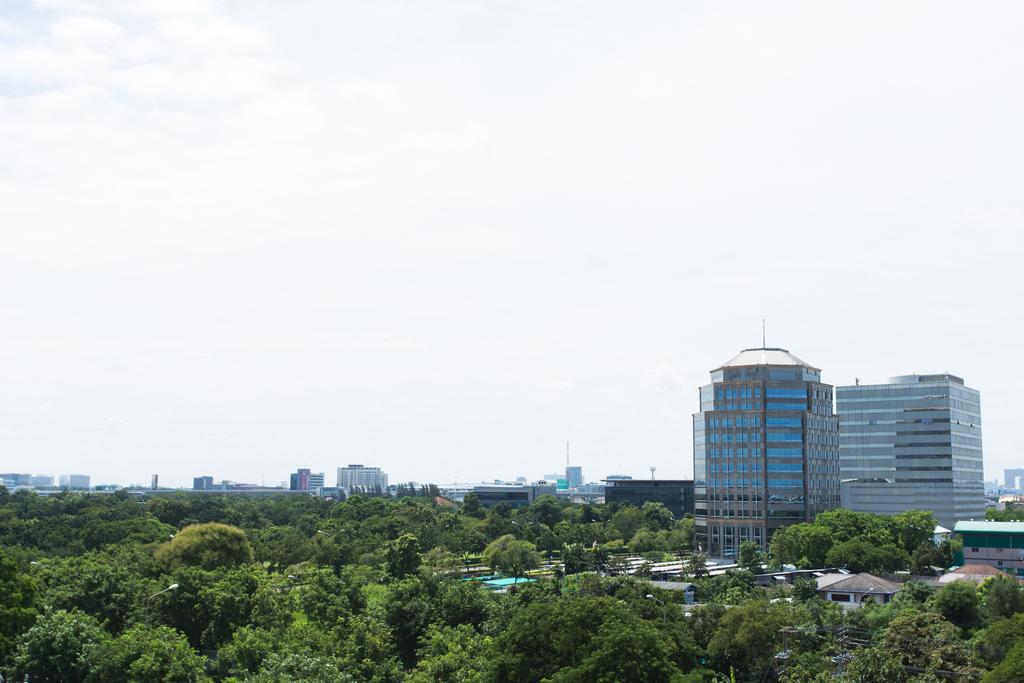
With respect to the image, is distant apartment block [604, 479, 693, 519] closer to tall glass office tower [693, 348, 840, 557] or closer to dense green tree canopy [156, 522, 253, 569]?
tall glass office tower [693, 348, 840, 557]

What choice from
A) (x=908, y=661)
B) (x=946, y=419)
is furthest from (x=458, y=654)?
(x=946, y=419)


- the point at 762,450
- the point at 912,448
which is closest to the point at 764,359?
the point at 762,450

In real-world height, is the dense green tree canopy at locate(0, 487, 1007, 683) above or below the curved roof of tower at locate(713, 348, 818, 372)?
below

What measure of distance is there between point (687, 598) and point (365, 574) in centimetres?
2609

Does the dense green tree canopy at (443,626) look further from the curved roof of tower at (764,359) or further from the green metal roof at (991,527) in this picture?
the curved roof of tower at (764,359)

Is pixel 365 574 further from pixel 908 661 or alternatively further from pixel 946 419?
pixel 946 419

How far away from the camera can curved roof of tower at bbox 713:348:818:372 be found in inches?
4567

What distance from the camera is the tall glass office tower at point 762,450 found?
114 meters

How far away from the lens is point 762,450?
11412cm

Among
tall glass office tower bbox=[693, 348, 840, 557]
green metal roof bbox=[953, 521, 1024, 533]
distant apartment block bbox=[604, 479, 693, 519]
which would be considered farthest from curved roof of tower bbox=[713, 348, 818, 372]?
distant apartment block bbox=[604, 479, 693, 519]

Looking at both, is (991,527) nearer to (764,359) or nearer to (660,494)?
(764,359)

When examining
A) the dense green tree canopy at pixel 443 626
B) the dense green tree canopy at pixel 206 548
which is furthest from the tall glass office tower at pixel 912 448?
the dense green tree canopy at pixel 206 548

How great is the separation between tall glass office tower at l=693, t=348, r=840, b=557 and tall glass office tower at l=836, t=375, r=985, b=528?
29.4m

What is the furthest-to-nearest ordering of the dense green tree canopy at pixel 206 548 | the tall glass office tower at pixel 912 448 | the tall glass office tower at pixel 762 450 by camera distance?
the tall glass office tower at pixel 912 448 → the tall glass office tower at pixel 762 450 → the dense green tree canopy at pixel 206 548
